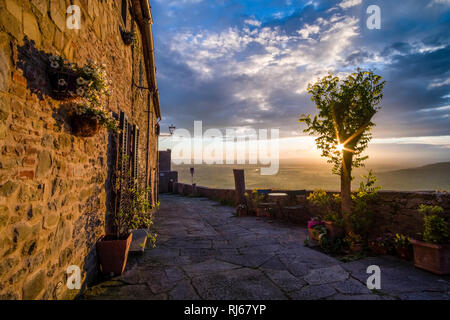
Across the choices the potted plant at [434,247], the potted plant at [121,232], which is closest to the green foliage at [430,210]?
the potted plant at [434,247]

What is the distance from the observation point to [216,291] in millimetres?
3018

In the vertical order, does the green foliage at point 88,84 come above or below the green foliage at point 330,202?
above

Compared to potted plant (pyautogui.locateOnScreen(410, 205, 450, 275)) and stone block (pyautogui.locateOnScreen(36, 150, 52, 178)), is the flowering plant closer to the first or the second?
potted plant (pyautogui.locateOnScreen(410, 205, 450, 275))

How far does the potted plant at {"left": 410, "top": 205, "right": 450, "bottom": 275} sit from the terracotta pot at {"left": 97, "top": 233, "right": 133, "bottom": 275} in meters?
4.62

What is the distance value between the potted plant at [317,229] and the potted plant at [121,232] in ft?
12.5

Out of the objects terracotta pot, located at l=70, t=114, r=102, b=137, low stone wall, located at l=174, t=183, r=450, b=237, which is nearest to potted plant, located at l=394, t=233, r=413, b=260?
low stone wall, located at l=174, t=183, r=450, b=237

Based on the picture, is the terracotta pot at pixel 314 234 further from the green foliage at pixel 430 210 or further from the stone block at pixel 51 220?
the stone block at pixel 51 220

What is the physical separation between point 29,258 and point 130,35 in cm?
481

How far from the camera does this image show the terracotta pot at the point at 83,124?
2617mm

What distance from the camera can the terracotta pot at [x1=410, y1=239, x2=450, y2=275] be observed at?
11.2ft

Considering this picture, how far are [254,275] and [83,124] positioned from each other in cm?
315
